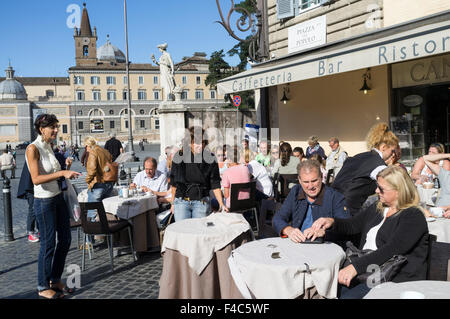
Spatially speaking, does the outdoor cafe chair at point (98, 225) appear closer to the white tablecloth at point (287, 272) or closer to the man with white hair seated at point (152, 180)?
the man with white hair seated at point (152, 180)

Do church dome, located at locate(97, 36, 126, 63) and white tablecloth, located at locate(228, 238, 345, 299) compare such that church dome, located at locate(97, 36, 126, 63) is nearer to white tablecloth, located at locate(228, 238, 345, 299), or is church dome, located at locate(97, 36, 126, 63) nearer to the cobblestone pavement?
the cobblestone pavement

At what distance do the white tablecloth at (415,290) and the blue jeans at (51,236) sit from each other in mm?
3170

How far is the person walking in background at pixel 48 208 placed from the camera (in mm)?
4047

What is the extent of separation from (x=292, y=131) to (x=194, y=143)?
7.38 meters

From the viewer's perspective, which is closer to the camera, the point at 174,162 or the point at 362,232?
the point at 362,232

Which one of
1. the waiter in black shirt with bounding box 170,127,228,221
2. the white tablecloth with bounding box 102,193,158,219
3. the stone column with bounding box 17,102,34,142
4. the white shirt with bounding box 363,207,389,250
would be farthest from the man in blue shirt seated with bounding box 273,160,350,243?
the stone column with bounding box 17,102,34,142

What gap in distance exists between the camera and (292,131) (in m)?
11.7

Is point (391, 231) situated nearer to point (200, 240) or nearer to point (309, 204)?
point (309, 204)

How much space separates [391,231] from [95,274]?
361 centimetres
